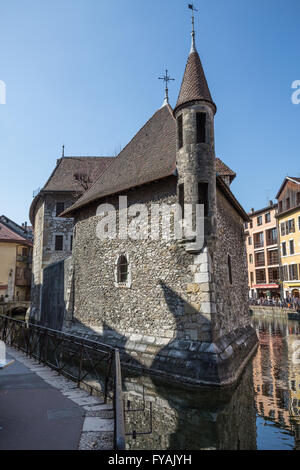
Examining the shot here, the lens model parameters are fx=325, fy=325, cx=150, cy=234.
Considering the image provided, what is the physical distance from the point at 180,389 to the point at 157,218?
5.06m

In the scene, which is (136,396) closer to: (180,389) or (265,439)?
(180,389)

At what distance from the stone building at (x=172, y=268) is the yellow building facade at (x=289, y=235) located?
72.3 ft

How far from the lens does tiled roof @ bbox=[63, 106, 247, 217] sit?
1095 centimetres

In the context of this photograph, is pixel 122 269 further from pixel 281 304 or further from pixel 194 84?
pixel 281 304

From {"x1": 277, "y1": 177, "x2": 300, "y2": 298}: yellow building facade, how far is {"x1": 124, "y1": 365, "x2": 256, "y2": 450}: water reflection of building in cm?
2710

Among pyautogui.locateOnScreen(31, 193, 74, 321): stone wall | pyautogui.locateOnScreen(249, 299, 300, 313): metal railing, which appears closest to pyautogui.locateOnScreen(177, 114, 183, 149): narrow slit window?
pyautogui.locateOnScreen(31, 193, 74, 321): stone wall

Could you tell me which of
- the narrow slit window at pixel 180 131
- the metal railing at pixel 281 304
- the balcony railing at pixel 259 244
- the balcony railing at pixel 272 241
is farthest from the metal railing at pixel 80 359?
the balcony railing at pixel 259 244

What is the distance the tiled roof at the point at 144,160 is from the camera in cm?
1095

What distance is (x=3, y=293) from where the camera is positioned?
3169cm

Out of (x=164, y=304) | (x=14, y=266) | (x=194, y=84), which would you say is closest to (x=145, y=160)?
(x=194, y=84)

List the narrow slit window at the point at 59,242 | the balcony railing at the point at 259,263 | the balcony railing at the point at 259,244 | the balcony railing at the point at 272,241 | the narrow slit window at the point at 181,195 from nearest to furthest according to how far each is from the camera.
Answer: the narrow slit window at the point at 181,195 < the narrow slit window at the point at 59,242 < the balcony railing at the point at 272,241 < the balcony railing at the point at 259,263 < the balcony railing at the point at 259,244

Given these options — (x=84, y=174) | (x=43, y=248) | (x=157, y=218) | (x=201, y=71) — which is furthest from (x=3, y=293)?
(x=201, y=71)

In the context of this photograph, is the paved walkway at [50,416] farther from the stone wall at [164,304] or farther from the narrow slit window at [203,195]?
the narrow slit window at [203,195]

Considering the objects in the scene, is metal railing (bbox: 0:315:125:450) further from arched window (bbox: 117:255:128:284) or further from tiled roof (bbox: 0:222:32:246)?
tiled roof (bbox: 0:222:32:246)
